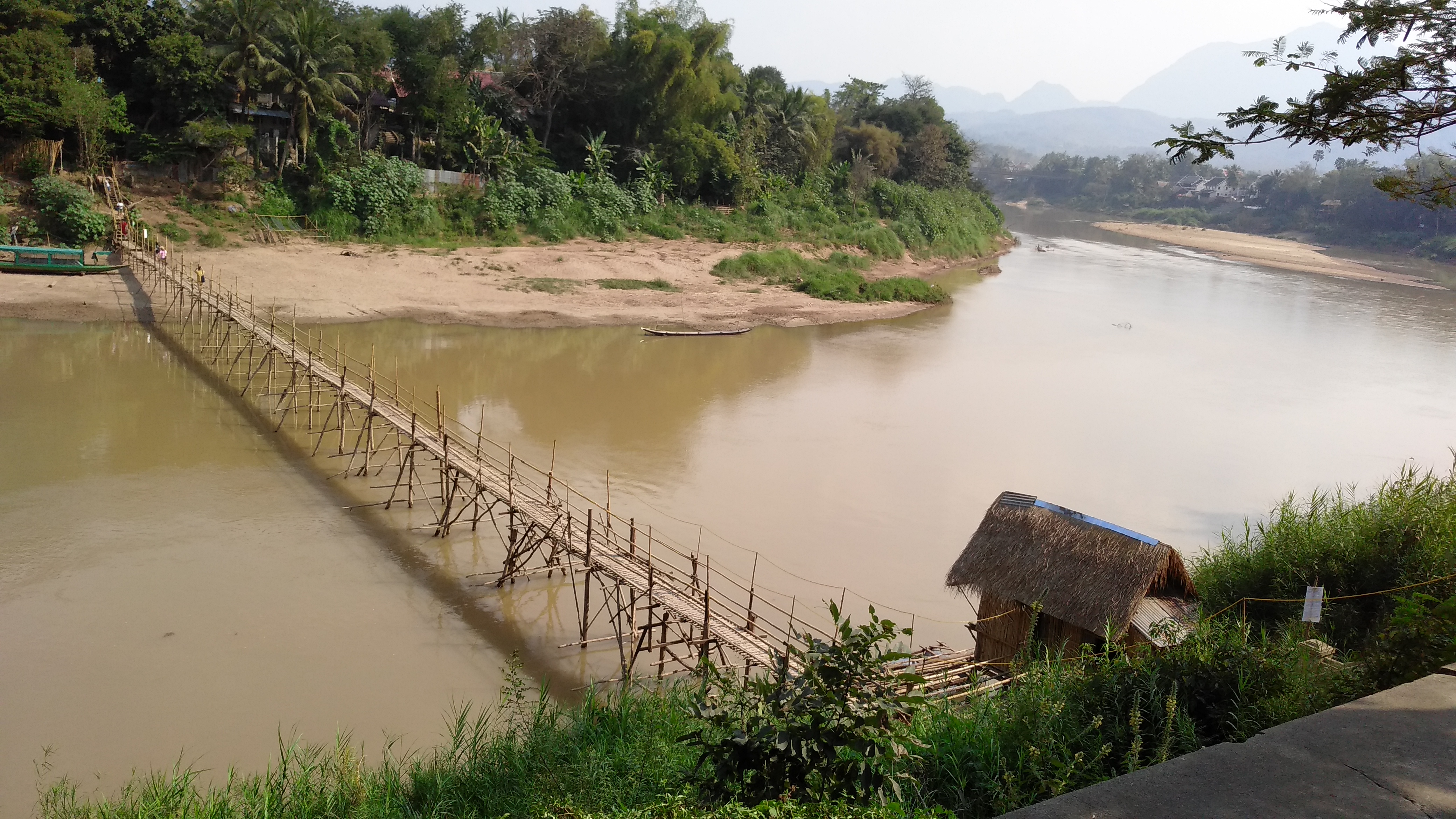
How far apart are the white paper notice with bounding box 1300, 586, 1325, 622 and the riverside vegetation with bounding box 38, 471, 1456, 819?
0.73 feet

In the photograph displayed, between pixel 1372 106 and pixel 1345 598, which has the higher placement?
pixel 1372 106

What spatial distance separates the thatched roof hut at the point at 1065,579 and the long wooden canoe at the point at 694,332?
1499 cm

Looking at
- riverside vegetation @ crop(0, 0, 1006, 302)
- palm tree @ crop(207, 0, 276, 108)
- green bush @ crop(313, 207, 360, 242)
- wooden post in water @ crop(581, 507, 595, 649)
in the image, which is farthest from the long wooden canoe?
wooden post in water @ crop(581, 507, 595, 649)

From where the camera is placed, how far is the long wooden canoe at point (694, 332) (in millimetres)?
23328

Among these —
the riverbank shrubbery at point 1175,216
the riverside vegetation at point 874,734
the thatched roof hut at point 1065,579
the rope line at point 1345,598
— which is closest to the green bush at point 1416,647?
the riverside vegetation at point 874,734

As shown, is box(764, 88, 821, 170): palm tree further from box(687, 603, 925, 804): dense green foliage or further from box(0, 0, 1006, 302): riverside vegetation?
box(687, 603, 925, 804): dense green foliage

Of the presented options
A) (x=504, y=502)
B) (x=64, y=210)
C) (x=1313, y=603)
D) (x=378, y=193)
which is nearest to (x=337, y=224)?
(x=378, y=193)

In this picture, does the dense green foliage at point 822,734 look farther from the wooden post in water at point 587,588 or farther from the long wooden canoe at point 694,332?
the long wooden canoe at point 694,332

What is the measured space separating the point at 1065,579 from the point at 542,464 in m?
8.38

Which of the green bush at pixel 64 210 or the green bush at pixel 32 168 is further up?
the green bush at pixel 32 168

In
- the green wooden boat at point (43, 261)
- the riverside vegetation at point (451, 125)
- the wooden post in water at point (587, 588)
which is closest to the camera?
the wooden post in water at point (587, 588)

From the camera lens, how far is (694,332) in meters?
23.9

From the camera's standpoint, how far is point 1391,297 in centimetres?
4100

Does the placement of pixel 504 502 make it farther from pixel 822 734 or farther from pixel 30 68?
pixel 30 68
